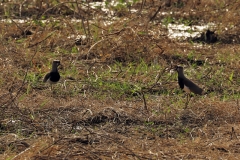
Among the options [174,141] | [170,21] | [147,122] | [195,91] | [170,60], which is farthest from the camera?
[170,21]

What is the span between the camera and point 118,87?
7891 millimetres

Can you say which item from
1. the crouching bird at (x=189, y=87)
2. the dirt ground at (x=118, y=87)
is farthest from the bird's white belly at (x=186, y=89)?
the dirt ground at (x=118, y=87)

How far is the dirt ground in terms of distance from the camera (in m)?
5.91

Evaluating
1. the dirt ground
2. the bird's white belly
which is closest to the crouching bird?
the bird's white belly

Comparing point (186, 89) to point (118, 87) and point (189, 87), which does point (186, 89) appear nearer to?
point (189, 87)

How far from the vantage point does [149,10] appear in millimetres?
11625

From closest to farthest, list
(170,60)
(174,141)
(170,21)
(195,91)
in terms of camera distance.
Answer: (174,141) < (195,91) < (170,60) < (170,21)

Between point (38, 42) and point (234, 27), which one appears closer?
point (38, 42)

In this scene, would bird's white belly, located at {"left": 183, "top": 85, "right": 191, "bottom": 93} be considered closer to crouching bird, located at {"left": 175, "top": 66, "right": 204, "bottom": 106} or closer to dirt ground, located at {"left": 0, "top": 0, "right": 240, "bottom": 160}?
crouching bird, located at {"left": 175, "top": 66, "right": 204, "bottom": 106}

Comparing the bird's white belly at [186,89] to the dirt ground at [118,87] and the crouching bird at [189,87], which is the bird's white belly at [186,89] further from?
the dirt ground at [118,87]

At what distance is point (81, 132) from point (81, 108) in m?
0.80

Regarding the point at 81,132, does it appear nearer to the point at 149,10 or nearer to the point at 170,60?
the point at 170,60

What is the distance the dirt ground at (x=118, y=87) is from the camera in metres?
5.91

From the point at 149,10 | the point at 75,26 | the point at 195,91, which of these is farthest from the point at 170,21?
the point at 195,91
